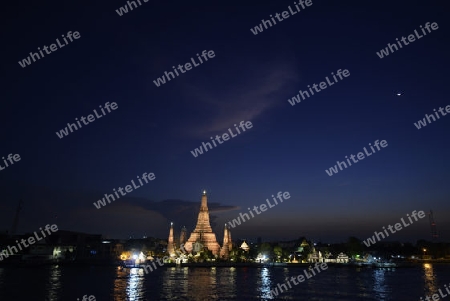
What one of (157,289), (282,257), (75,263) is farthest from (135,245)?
(157,289)

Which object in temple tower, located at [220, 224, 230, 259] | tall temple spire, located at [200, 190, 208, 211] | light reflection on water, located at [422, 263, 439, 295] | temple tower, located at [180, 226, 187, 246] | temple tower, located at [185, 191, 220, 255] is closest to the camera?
light reflection on water, located at [422, 263, 439, 295]

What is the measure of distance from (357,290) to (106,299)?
97.6ft

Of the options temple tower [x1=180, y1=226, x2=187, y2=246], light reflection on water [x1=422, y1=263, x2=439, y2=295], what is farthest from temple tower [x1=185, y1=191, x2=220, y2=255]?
light reflection on water [x1=422, y1=263, x2=439, y2=295]

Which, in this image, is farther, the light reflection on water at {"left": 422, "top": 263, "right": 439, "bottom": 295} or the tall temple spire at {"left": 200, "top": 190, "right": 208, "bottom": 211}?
the tall temple spire at {"left": 200, "top": 190, "right": 208, "bottom": 211}

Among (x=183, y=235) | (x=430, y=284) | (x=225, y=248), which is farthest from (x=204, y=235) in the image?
(x=430, y=284)

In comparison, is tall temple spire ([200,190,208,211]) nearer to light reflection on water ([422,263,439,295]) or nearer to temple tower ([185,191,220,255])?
temple tower ([185,191,220,255])

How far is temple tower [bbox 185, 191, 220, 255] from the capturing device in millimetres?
117037

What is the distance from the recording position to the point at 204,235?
118438mm

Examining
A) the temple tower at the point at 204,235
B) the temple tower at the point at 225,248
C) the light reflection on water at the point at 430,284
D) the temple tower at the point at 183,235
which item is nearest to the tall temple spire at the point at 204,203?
the temple tower at the point at 204,235

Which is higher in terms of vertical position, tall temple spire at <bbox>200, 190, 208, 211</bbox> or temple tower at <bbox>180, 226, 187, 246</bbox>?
tall temple spire at <bbox>200, 190, 208, 211</bbox>

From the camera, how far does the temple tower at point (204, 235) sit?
117 m

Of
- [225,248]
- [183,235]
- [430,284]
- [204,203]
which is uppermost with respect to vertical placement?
[204,203]

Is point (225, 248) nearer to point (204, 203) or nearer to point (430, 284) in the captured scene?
point (204, 203)

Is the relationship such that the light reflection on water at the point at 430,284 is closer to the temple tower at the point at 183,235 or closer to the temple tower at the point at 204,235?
the temple tower at the point at 204,235
